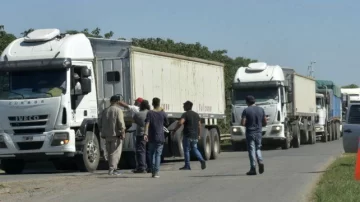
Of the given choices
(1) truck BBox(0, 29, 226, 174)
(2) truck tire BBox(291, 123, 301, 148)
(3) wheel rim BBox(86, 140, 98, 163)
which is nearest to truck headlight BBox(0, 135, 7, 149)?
(1) truck BBox(0, 29, 226, 174)

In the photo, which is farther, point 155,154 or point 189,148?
A: point 189,148

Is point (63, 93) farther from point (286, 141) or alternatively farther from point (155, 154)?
point (286, 141)

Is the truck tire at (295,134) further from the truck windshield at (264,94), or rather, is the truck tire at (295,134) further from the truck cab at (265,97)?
the truck windshield at (264,94)

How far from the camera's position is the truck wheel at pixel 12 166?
21844 mm

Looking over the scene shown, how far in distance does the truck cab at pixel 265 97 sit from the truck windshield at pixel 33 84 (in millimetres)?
15194

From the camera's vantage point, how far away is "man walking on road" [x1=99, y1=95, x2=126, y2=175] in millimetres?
19094

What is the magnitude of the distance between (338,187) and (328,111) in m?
34.9

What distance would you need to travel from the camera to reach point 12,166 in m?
22.0

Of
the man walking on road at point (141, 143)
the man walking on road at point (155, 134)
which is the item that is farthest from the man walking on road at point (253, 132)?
the man walking on road at point (141, 143)

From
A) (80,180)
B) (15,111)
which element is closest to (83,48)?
(15,111)

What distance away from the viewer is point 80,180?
59.1ft

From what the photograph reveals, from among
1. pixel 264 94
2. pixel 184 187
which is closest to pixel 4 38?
pixel 264 94

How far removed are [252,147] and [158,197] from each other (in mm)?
4945

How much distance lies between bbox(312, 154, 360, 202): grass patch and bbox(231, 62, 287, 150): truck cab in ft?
49.6
